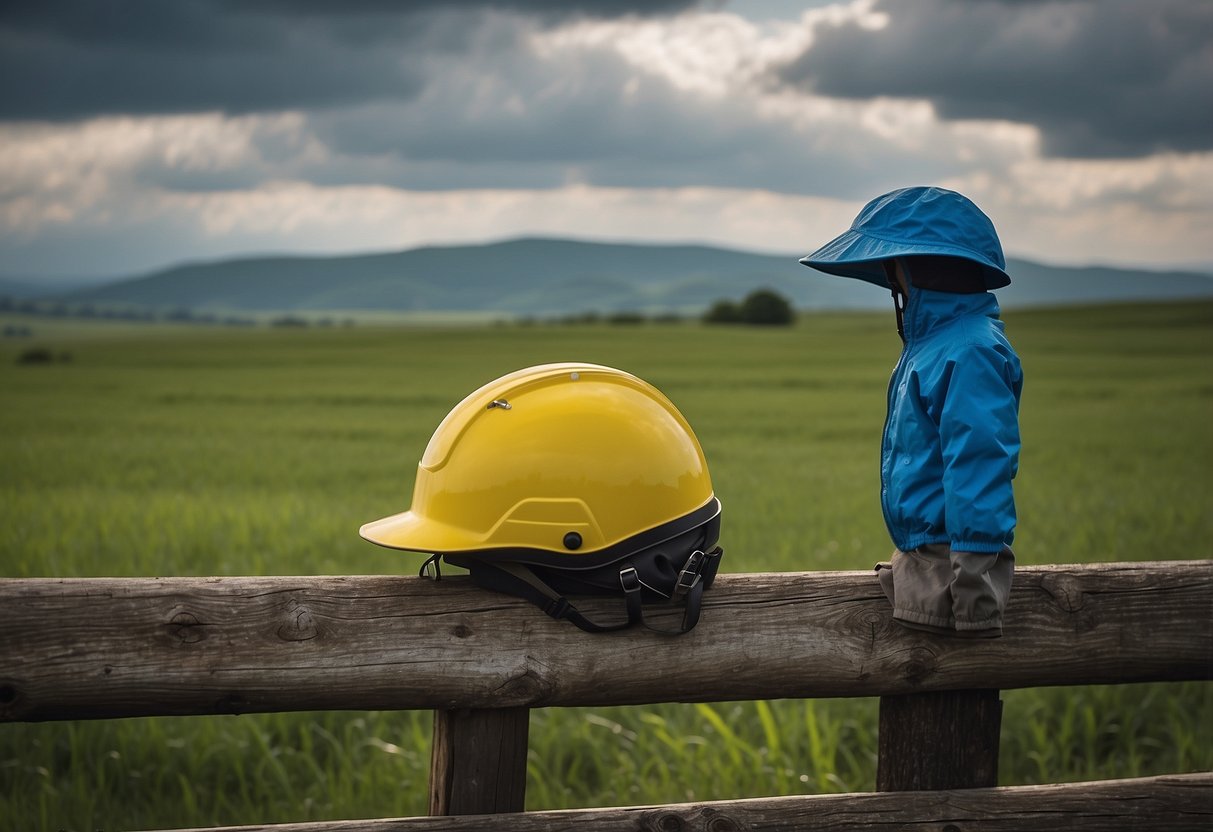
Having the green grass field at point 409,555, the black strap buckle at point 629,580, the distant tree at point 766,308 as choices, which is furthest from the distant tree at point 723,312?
the black strap buckle at point 629,580

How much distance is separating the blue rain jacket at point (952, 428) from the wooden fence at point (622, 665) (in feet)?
1.09

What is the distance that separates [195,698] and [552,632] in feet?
2.58

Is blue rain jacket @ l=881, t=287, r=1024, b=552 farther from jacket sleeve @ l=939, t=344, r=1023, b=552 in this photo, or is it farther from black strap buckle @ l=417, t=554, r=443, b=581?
black strap buckle @ l=417, t=554, r=443, b=581

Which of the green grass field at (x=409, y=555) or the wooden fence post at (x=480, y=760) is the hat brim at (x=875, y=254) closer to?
the wooden fence post at (x=480, y=760)

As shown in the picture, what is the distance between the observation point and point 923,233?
7.86 feet

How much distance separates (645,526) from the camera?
2418 mm

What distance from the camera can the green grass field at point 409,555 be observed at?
4477mm

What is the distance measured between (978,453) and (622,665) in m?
0.93

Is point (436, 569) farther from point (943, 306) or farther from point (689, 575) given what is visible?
point (943, 306)

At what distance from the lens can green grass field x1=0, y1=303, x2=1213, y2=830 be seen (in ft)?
14.7

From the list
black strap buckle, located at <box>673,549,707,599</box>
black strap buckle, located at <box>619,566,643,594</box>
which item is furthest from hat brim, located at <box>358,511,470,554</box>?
black strap buckle, located at <box>673,549,707,599</box>

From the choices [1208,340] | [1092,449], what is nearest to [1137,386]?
[1092,449]

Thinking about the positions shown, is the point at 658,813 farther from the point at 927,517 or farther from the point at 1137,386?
the point at 1137,386

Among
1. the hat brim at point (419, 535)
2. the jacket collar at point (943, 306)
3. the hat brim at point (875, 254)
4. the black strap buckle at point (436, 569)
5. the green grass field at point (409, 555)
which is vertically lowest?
the green grass field at point (409, 555)
